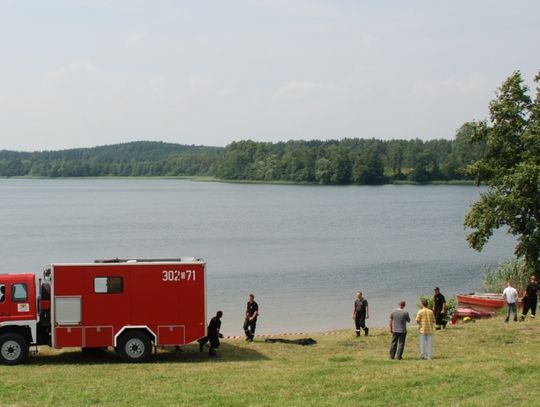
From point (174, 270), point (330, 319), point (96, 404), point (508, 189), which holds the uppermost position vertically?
point (508, 189)

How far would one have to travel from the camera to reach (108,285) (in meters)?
19.8

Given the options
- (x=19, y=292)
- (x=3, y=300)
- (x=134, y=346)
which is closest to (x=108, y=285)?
(x=134, y=346)

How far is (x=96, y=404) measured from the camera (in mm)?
13789

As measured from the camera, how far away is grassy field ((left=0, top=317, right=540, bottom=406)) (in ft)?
45.4

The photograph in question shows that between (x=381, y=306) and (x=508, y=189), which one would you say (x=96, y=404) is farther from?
(x=381, y=306)

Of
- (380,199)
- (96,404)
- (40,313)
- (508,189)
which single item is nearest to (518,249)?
(508,189)

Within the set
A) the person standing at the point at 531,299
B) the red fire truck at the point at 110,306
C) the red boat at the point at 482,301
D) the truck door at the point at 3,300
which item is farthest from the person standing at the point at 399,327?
the red boat at the point at 482,301

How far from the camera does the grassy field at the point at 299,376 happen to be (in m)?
13.8

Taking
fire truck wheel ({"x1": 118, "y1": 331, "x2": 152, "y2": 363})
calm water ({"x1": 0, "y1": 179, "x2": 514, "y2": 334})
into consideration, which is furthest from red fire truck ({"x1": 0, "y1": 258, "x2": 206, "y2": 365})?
calm water ({"x1": 0, "y1": 179, "x2": 514, "y2": 334})

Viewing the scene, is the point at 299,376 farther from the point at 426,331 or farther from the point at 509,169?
the point at 509,169

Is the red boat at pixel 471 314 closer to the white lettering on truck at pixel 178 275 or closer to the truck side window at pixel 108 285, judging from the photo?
the white lettering on truck at pixel 178 275

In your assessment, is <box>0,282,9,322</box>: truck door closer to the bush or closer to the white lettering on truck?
the white lettering on truck

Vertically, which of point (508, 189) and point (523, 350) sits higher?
point (508, 189)

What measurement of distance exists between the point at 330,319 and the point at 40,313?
58.2ft
